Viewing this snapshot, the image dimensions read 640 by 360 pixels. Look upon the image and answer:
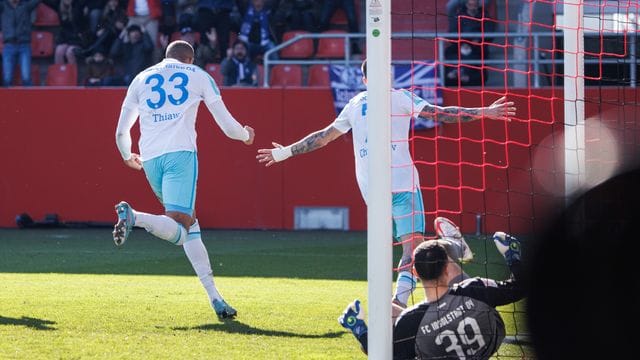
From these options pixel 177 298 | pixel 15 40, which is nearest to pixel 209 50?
pixel 15 40

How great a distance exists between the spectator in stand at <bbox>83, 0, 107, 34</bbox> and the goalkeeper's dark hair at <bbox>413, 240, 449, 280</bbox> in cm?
1456

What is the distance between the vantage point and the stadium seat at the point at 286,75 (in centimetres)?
1861

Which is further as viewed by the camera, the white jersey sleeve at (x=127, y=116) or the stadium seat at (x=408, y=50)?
the stadium seat at (x=408, y=50)

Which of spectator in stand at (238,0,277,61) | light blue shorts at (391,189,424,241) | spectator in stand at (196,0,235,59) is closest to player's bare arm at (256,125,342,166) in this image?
light blue shorts at (391,189,424,241)

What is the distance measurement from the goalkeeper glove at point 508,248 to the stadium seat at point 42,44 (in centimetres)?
1532

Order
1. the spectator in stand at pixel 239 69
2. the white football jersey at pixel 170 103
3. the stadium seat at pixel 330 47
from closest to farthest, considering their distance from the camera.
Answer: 1. the white football jersey at pixel 170 103
2. the spectator in stand at pixel 239 69
3. the stadium seat at pixel 330 47

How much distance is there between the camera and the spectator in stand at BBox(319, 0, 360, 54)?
63.5 feet

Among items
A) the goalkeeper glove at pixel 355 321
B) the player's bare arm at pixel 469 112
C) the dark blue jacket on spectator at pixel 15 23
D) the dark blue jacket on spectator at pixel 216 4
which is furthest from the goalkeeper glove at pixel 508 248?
the dark blue jacket on spectator at pixel 15 23

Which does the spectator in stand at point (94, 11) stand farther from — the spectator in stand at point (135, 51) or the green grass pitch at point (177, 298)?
the green grass pitch at point (177, 298)

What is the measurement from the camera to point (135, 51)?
61.9 feet

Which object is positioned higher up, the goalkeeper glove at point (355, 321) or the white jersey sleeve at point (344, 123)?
the white jersey sleeve at point (344, 123)

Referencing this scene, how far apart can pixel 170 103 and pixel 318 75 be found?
32.0ft

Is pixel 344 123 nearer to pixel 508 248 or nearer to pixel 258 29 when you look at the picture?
pixel 508 248

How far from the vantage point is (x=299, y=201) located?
17625 millimetres
